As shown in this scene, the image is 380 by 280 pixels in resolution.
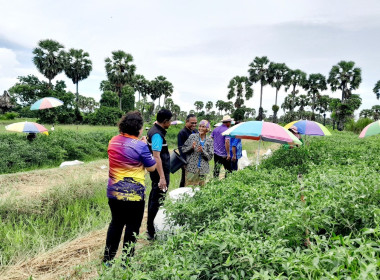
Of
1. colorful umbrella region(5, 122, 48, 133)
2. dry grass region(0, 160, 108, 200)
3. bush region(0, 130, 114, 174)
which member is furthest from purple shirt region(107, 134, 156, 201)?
colorful umbrella region(5, 122, 48, 133)

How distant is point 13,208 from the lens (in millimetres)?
5277

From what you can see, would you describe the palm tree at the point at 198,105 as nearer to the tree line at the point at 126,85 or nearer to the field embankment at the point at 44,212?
the tree line at the point at 126,85

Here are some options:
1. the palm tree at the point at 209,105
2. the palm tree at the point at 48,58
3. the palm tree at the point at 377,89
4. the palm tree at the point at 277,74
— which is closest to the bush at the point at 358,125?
the palm tree at the point at 277,74

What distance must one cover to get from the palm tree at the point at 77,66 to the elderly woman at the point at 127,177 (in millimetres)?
43285

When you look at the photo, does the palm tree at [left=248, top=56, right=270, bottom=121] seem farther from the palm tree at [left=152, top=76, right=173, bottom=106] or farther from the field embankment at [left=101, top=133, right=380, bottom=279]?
the field embankment at [left=101, top=133, right=380, bottom=279]

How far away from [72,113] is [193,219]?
32374mm

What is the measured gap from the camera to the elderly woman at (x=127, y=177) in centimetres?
278

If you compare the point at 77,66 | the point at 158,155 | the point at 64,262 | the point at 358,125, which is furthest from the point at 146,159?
the point at 77,66

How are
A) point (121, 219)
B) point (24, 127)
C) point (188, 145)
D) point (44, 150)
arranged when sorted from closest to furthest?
point (121, 219) < point (188, 145) < point (24, 127) < point (44, 150)

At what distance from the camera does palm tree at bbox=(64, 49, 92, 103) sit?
40.9 m

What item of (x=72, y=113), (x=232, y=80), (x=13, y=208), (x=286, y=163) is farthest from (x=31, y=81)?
(x=286, y=163)

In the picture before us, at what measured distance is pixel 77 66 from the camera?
137 feet

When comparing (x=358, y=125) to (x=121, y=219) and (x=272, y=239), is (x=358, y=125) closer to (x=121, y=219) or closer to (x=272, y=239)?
(x=121, y=219)

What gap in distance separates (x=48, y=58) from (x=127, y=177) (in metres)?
40.3
